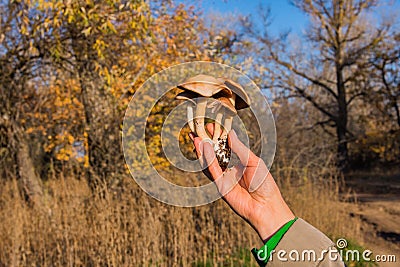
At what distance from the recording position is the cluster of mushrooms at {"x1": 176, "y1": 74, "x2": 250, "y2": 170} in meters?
1.13

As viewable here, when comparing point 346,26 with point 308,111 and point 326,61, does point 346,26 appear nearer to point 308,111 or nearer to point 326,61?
point 326,61

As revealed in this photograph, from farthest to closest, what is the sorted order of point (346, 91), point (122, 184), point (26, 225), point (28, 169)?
point (346, 91) < point (28, 169) < point (122, 184) < point (26, 225)

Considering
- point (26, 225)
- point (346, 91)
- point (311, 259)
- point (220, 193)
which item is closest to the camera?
point (311, 259)

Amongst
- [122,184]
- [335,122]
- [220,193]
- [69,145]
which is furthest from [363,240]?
[335,122]

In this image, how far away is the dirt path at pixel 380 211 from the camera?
214 inches

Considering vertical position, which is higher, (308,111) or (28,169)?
(308,111)

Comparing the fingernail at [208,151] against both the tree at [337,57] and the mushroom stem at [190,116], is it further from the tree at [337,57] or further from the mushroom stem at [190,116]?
the tree at [337,57]

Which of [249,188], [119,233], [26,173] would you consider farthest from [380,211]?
[249,188]

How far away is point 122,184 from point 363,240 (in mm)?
3154

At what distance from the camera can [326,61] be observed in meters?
15.4

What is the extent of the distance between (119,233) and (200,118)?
110 inches

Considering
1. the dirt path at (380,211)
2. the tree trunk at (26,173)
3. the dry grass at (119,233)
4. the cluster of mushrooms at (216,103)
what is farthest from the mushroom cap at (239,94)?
the tree trunk at (26,173)

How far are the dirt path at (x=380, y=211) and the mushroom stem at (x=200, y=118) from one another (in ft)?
12.9

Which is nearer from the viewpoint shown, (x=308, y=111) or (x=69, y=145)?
(x=69, y=145)
